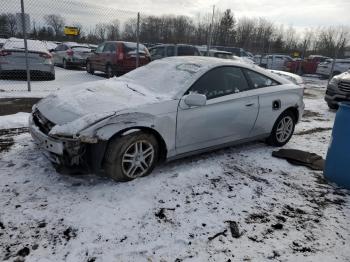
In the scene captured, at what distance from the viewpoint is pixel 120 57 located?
37.7ft

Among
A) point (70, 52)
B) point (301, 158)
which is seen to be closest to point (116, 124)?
point (301, 158)

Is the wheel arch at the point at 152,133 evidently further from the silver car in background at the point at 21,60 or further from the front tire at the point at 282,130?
the silver car in background at the point at 21,60

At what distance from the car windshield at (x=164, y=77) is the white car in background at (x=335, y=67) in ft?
60.5

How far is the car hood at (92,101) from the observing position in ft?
11.1

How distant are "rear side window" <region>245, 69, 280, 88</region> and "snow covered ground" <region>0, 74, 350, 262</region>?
1304 mm

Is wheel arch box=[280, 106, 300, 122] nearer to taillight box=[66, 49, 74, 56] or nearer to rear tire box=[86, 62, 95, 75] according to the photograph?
rear tire box=[86, 62, 95, 75]

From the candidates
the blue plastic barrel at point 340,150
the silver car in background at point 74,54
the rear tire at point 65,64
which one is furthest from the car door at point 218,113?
the rear tire at point 65,64

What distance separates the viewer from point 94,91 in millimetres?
4027

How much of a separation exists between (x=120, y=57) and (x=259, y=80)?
7.67 meters

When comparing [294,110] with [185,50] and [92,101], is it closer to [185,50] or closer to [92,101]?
[92,101]

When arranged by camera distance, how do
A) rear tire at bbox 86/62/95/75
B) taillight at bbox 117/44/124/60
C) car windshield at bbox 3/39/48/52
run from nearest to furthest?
car windshield at bbox 3/39/48/52 < taillight at bbox 117/44/124/60 < rear tire at bbox 86/62/95/75

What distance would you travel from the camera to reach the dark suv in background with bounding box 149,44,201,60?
13.5 m

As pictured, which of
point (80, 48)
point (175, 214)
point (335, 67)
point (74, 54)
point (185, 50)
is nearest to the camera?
point (175, 214)

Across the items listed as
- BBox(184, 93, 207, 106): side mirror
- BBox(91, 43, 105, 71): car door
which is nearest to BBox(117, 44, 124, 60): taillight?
BBox(91, 43, 105, 71): car door
